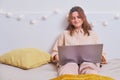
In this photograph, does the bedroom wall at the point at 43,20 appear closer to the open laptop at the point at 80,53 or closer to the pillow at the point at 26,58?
the pillow at the point at 26,58

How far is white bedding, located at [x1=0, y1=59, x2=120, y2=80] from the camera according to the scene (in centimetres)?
157

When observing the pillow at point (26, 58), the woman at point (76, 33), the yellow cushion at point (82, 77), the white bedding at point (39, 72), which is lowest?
the white bedding at point (39, 72)

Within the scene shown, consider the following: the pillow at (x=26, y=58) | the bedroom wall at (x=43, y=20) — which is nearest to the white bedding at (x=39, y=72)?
the pillow at (x=26, y=58)

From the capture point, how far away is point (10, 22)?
2.08 meters

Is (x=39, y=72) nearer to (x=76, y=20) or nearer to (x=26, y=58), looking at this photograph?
(x=26, y=58)

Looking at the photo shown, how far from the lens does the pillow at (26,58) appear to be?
178cm

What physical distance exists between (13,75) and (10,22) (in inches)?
23.9

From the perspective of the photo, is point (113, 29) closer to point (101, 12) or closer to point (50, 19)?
point (101, 12)

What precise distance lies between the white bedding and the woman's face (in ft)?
1.19

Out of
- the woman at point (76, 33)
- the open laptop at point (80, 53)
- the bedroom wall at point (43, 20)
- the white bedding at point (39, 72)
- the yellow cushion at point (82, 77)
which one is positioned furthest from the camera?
the bedroom wall at point (43, 20)

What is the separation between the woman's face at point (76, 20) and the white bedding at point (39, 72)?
1.19 feet

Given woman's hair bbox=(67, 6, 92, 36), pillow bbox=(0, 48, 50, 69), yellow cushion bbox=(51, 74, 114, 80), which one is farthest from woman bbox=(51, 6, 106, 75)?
yellow cushion bbox=(51, 74, 114, 80)

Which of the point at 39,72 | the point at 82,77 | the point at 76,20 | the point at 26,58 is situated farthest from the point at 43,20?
the point at 82,77

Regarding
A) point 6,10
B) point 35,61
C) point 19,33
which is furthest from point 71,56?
point 6,10
